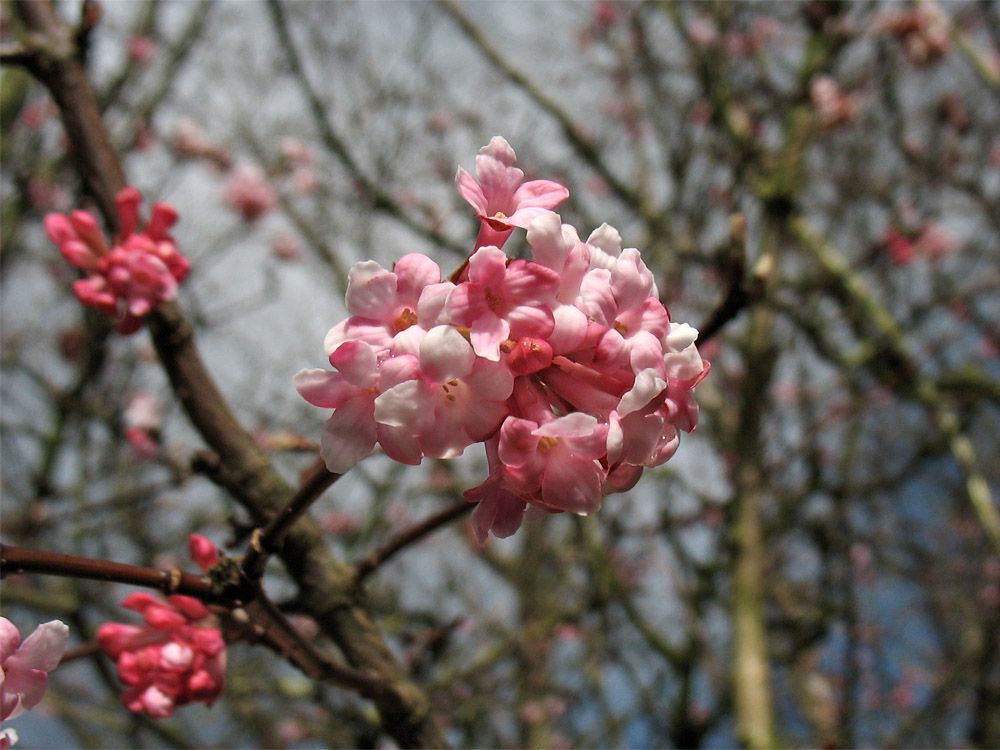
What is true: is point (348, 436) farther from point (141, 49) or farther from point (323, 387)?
point (141, 49)

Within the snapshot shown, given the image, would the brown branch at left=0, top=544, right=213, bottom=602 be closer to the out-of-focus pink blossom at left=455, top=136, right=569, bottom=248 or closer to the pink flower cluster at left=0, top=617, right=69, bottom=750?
the pink flower cluster at left=0, top=617, right=69, bottom=750

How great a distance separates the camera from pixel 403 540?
1.50 m

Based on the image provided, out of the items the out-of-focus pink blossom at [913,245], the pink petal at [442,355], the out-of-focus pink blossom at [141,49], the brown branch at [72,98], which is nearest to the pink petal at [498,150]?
the pink petal at [442,355]

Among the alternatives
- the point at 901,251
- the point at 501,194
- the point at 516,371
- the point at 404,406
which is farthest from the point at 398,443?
the point at 901,251

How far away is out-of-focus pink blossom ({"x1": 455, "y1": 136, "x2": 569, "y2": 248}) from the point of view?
90cm

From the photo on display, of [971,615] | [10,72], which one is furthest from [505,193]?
[971,615]

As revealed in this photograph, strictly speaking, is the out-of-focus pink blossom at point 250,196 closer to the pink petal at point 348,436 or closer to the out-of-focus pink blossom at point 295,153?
the out-of-focus pink blossom at point 295,153

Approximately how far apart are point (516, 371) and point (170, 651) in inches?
32.8

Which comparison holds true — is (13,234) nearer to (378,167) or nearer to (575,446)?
(378,167)

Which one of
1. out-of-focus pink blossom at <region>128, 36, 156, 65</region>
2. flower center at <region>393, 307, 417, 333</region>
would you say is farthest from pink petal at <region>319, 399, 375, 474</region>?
out-of-focus pink blossom at <region>128, 36, 156, 65</region>

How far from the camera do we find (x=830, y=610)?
4559mm

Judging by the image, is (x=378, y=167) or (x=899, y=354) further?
(x=378, y=167)

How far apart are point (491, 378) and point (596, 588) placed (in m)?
3.79

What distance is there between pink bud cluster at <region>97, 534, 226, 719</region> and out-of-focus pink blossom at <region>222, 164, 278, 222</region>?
18.1ft
